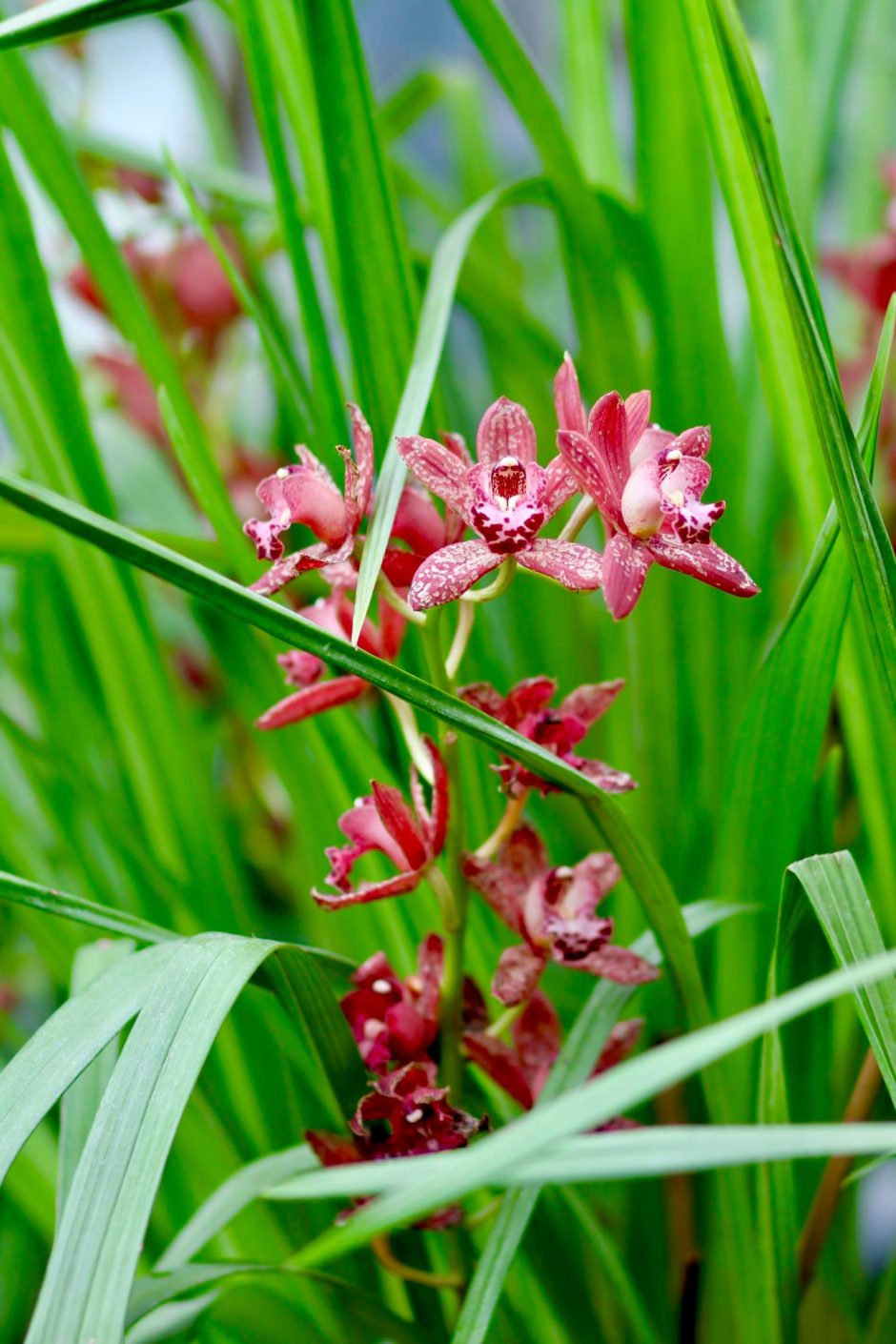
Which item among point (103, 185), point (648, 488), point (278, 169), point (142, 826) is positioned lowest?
point (142, 826)

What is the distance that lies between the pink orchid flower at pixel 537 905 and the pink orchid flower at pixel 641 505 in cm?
11

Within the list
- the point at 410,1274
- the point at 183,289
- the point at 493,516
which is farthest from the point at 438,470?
the point at 183,289

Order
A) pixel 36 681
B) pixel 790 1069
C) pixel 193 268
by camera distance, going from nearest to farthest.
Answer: pixel 790 1069, pixel 36 681, pixel 193 268

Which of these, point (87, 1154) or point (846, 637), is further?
point (846, 637)

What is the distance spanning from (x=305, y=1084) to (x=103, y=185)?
721 mm

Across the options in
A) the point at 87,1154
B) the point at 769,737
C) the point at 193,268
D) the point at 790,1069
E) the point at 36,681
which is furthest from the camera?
the point at 193,268

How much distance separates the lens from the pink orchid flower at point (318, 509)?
1.02 feet

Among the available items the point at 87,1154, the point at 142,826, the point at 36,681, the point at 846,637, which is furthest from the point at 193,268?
the point at 87,1154

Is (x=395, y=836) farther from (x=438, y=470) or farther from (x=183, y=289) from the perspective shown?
(x=183, y=289)

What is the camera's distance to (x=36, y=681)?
66cm

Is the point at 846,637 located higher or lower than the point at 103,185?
lower

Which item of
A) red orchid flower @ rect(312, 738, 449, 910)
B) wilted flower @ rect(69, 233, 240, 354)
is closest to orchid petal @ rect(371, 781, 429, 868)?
red orchid flower @ rect(312, 738, 449, 910)

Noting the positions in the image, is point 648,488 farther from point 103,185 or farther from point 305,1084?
point 103,185

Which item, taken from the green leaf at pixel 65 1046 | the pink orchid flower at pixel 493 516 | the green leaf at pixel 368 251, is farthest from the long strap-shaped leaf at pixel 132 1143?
the green leaf at pixel 368 251
